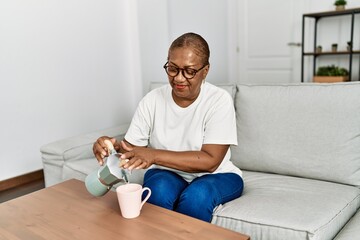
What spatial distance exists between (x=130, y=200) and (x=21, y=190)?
1.89 m

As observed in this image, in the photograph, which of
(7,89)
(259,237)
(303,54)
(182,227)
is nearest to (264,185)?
(259,237)

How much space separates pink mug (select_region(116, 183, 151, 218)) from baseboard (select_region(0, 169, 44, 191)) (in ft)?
6.34

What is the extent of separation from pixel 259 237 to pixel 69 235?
65cm

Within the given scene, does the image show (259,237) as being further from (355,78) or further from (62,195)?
(355,78)

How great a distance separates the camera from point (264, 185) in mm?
1616

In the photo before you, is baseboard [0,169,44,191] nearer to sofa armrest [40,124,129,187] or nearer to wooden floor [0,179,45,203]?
wooden floor [0,179,45,203]

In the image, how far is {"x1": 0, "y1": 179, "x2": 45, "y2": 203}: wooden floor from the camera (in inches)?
100

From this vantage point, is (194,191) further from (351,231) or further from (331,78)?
(331,78)

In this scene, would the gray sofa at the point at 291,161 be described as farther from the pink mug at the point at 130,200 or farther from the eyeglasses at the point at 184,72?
the eyeglasses at the point at 184,72

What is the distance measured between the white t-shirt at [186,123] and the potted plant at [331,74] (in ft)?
8.46

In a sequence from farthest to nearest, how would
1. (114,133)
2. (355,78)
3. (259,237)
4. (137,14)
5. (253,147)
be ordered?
(355,78)
(137,14)
(114,133)
(253,147)
(259,237)

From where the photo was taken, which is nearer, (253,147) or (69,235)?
(69,235)

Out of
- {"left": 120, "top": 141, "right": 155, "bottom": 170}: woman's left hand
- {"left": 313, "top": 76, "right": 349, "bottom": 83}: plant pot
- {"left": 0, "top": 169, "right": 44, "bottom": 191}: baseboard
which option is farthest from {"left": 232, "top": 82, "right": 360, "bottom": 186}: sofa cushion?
{"left": 313, "top": 76, "right": 349, "bottom": 83}: plant pot

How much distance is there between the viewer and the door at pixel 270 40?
420cm
